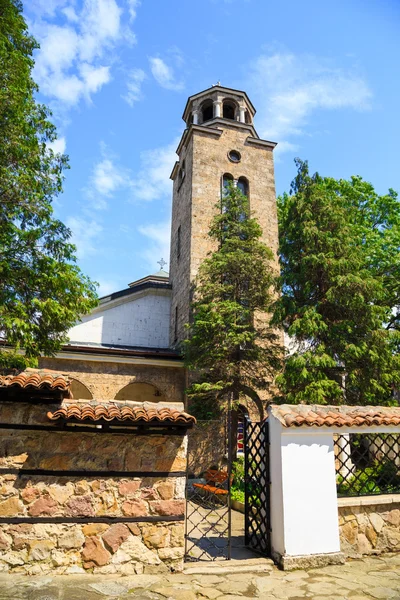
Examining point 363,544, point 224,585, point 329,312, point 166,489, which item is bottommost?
point 224,585

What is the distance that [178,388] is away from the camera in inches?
570

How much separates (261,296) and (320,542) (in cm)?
855

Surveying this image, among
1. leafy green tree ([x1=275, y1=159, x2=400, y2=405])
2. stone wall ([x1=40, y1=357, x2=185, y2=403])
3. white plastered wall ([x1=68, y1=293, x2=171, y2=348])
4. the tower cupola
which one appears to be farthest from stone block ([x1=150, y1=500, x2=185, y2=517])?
the tower cupola

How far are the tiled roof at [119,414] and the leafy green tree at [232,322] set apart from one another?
6297 mm

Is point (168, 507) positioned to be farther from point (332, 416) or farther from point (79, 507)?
point (332, 416)

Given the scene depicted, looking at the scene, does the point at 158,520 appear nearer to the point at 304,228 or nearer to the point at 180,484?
the point at 180,484

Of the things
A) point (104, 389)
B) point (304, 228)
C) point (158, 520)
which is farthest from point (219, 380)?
point (158, 520)

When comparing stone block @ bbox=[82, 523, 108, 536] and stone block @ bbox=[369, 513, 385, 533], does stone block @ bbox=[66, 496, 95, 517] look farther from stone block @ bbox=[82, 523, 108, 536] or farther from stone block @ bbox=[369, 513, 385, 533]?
stone block @ bbox=[369, 513, 385, 533]

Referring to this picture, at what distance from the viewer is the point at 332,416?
6090 millimetres

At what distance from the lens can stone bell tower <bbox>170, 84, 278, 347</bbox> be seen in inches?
631

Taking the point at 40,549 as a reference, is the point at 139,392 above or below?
above

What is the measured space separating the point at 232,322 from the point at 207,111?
1195cm

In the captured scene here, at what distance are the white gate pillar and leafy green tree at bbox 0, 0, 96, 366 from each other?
499cm

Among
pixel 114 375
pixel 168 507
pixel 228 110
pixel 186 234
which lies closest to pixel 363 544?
pixel 168 507
